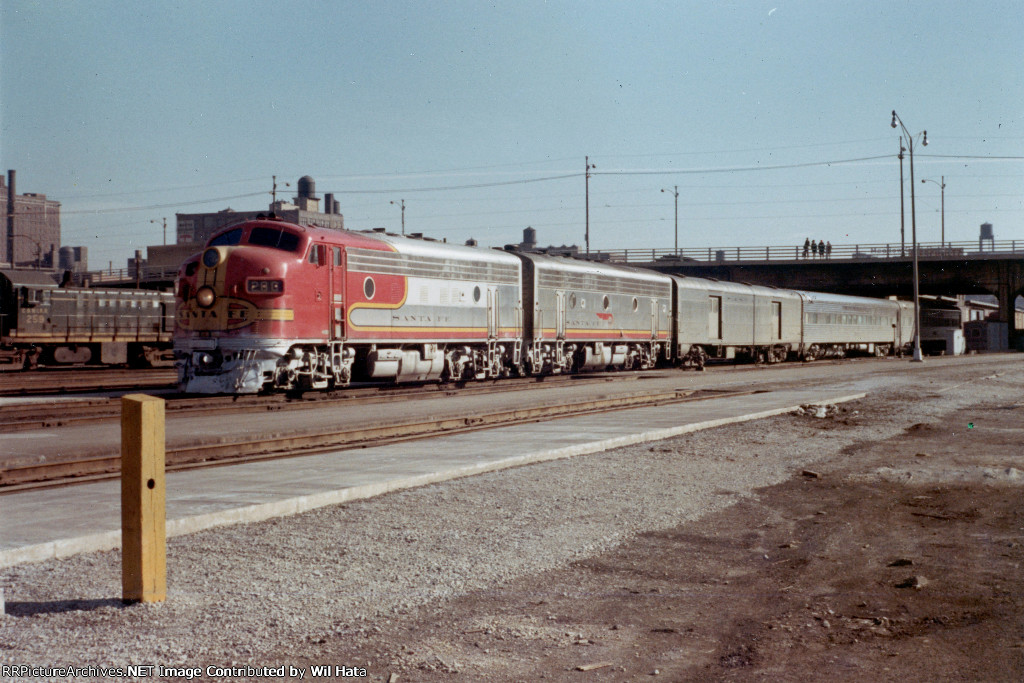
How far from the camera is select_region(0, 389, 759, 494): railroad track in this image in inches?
417

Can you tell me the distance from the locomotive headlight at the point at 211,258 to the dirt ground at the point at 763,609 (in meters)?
13.2

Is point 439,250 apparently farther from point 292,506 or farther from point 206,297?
point 292,506

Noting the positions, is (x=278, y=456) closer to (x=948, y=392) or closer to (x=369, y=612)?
(x=369, y=612)

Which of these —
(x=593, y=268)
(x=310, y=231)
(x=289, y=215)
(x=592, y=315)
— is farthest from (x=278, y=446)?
(x=289, y=215)

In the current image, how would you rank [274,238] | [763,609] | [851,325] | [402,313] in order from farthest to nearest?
[851,325], [402,313], [274,238], [763,609]

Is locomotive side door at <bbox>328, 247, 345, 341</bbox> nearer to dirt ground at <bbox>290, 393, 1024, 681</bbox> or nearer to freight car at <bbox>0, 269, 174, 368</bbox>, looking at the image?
dirt ground at <bbox>290, 393, 1024, 681</bbox>

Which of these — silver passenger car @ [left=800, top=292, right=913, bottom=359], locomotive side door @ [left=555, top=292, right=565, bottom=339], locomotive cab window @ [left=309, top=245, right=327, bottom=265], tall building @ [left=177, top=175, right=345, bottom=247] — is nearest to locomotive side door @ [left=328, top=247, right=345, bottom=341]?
locomotive cab window @ [left=309, top=245, right=327, bottom=265]

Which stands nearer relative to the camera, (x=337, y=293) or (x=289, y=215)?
(x=337, y=293)

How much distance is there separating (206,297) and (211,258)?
0.83m

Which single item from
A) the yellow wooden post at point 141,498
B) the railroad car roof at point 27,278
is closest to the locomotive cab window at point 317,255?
the yellow wooden post at point 141,498

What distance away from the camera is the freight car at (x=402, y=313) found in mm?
Result: 19062

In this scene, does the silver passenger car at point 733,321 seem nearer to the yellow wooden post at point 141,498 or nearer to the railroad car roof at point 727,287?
the railroad car roof at point 727,287

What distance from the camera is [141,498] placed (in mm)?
5703

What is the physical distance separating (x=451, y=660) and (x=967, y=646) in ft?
9.95
